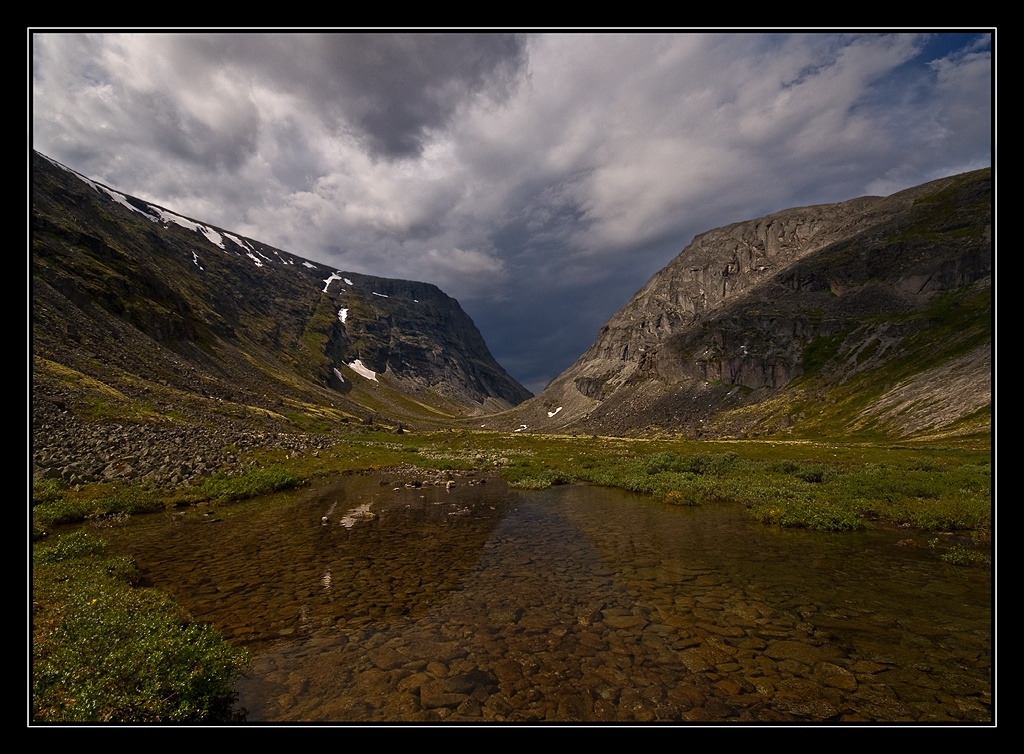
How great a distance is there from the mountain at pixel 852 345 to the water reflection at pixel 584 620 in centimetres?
7943

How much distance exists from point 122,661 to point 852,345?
17813 centimetres

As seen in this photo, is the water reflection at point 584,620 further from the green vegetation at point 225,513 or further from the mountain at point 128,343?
the mountain at point 128,343

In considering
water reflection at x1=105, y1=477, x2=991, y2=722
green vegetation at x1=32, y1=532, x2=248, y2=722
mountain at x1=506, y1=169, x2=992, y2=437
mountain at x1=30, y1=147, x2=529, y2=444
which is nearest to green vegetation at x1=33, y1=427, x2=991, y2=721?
green vegetation at x1=32, y1=532, x2=248, y2=722

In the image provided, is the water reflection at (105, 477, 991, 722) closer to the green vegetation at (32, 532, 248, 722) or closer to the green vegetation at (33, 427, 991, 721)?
the green vegetation at (32, 532, 248, 722)

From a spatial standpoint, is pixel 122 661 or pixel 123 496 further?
pixel 123 496

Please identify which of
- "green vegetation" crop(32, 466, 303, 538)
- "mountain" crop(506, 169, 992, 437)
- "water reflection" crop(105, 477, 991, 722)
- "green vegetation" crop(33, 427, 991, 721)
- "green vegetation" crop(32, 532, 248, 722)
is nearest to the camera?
"green vegetation" crop(32, 532, 248, 722)

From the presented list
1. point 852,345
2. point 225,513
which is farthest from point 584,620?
point 852,345

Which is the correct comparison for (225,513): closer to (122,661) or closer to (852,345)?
(122,661)

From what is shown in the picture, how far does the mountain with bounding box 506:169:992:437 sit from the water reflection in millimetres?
79433

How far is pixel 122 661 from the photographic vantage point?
8.02 meters

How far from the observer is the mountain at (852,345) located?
94.3 meters

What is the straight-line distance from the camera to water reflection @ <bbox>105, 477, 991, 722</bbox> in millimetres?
8734

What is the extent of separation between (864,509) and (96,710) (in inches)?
1235
